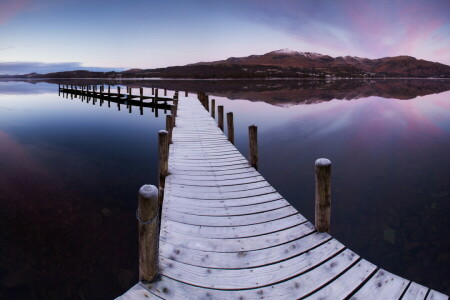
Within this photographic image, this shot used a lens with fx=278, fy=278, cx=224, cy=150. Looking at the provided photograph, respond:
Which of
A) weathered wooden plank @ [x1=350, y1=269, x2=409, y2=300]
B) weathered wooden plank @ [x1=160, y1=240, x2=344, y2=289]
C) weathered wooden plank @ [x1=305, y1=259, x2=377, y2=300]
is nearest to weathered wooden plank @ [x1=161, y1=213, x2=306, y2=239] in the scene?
weathered wooden plank @ [x1=160, y1=240, x2=344, y2=289]

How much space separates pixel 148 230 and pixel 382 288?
280 cm

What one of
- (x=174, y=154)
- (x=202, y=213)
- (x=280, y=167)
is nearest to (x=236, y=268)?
(x=202, y=213)

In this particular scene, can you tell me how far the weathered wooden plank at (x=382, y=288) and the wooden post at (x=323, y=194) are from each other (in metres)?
1.07

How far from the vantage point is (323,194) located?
439 cm

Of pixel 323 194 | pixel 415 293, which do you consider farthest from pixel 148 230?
pixel 415 293

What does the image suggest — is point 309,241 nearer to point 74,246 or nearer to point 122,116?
point 74,246

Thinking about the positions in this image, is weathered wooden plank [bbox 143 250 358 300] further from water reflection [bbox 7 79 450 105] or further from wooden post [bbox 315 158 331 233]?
water reflection [bbox 7 79 450 105]

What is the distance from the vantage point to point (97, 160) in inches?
508

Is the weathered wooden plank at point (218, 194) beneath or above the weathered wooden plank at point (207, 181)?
beneath

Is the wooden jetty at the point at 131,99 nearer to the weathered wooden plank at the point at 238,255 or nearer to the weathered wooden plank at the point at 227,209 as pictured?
the weathered wooden plank at the point at 227,209

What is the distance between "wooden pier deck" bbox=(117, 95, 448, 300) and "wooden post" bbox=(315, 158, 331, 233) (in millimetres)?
172

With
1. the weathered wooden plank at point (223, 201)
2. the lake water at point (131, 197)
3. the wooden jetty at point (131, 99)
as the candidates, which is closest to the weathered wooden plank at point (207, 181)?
the weathered wooden plank at point (223, 201)

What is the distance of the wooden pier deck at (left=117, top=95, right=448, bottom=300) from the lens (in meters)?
3.20

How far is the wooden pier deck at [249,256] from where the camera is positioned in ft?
10.5
